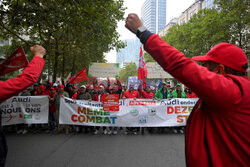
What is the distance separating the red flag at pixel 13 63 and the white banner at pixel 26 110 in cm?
586

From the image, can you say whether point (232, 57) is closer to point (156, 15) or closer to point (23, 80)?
point (23, 80)

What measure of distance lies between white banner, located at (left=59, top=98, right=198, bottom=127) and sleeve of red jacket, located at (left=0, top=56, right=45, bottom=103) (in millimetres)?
5857

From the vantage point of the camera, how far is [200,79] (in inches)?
36.1

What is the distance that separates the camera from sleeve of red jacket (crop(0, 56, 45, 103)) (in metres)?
1.41

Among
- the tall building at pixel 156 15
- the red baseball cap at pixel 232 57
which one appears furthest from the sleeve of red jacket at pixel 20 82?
the tall building at pixel 156 15

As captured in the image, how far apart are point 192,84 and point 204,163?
1.73ft

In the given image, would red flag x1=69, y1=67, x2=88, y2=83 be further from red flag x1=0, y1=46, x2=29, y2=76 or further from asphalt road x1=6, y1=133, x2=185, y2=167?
red flag x1=0, y1=46, x2=29, y2=76

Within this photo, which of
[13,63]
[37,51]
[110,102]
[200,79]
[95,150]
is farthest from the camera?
[110,102]

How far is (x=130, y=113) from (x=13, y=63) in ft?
18.6

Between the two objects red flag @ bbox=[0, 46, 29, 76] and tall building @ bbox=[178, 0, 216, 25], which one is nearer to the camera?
red flag @ bbox=[0, 46, 29, 76]

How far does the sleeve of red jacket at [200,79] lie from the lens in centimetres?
92

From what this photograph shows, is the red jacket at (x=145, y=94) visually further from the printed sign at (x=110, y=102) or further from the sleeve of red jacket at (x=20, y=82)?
the sleeve of red jacket at (x=20, y=82)

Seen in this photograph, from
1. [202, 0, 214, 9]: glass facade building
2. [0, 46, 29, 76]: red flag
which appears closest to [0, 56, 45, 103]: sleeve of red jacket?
[0, 46, 29, 76]: red flag

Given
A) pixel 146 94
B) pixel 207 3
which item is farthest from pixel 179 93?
pixel 207 3
